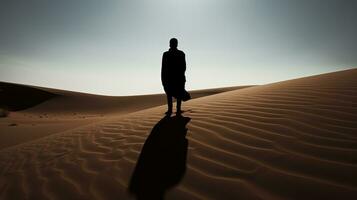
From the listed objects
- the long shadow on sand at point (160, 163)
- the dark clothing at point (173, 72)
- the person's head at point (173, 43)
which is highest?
the person's head at point (173, 43)

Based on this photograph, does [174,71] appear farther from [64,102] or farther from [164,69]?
[64,102]

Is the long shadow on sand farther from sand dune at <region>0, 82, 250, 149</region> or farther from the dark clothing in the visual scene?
sand dune at <region>0, 82, 250, 149</region>

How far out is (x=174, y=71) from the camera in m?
5.66

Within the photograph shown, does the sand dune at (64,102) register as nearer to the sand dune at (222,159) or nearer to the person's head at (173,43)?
the person's head at (173,43)

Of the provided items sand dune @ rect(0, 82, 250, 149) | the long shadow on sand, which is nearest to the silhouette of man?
the long shadow on sand

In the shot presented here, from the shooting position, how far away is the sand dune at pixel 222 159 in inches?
86.4

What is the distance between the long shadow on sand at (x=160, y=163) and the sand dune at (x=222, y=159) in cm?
1

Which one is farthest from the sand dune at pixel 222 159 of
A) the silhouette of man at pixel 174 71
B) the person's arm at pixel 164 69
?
the person's arm at pixel 164 69

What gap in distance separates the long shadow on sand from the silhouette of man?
1.47 metres

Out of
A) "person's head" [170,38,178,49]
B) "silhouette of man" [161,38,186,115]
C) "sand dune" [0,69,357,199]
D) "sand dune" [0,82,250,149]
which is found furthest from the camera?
"sand dune" [0,82,250,149]

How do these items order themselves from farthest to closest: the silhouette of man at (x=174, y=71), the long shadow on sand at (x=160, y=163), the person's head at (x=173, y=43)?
the silhouette of man at (x=174, y=71), the person's head at (x=173, y=43), the long shadow on sand at (x=160, y=163)

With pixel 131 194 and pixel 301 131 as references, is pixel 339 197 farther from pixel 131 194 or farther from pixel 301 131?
pixel 131 194

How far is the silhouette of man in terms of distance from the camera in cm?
560

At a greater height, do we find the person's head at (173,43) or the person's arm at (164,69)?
the person's head at (173,43)
